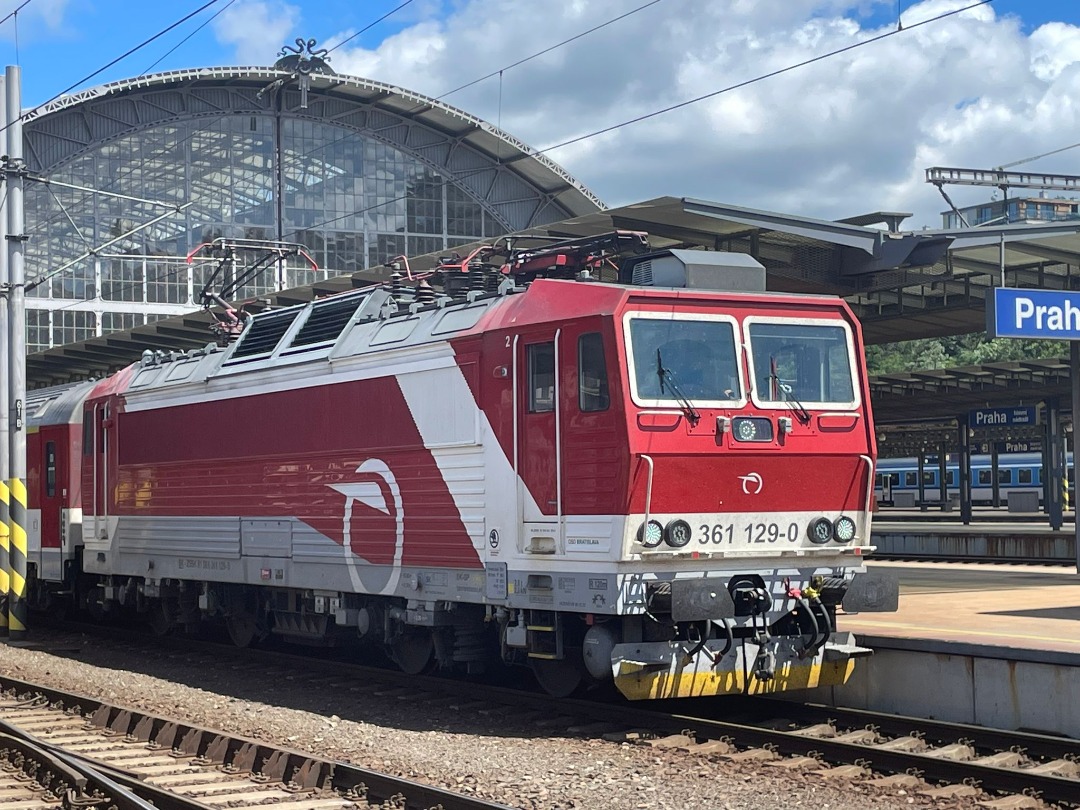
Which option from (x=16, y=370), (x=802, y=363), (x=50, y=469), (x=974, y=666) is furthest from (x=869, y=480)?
(x=50, y=469)

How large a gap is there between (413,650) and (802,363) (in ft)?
17.9

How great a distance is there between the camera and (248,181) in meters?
60.7

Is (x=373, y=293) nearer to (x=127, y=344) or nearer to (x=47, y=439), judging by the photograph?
(x=47, y=439)

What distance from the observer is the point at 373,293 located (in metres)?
15.2

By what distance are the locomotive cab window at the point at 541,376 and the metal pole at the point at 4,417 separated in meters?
12.0

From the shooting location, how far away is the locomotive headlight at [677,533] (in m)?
11.3

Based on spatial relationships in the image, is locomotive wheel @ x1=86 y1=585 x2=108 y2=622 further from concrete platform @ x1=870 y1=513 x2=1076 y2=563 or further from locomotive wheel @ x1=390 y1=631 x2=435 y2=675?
concrete platform @ x1=870 y1=513 x2=1076 y2=563

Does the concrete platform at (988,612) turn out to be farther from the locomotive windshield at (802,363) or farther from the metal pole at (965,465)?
the metal pole at (965,465)

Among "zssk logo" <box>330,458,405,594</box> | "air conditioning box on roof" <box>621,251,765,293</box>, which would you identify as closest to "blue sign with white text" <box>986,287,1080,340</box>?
"air conditioning box on roof" <box>621,251,765,293</box>

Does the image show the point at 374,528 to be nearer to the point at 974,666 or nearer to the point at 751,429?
the point at 751,429

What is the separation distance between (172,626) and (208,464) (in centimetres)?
386

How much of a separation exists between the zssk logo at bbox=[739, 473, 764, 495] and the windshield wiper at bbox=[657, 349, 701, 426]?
2.24 ft

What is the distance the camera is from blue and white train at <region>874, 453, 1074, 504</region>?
188ft

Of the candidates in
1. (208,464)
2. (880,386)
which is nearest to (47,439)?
(208,464)
